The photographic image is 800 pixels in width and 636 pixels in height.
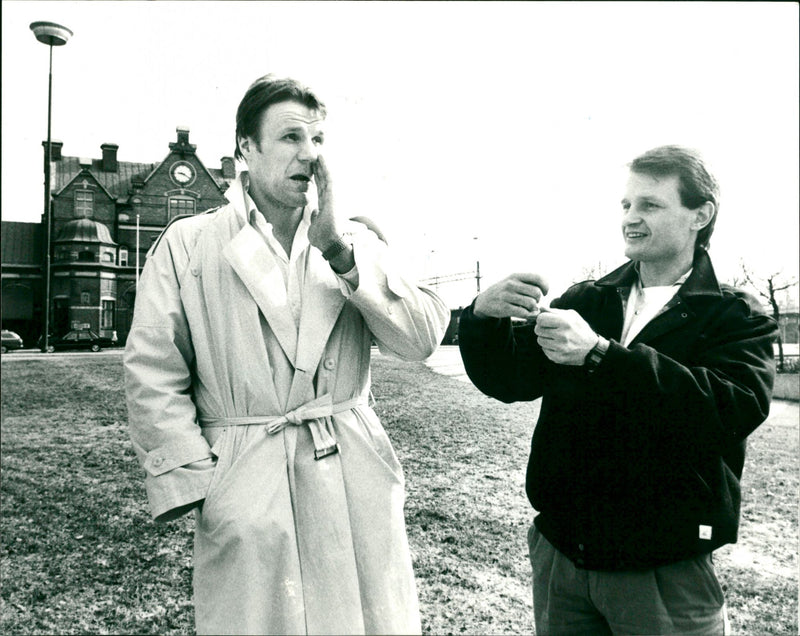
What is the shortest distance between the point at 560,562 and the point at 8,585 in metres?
1.87

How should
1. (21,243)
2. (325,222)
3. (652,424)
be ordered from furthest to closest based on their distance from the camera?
1. (21,243)
2. (652,424)
3. (325,222)

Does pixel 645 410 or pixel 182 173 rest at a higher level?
pixel 182 173

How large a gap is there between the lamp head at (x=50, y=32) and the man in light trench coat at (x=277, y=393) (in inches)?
48.8

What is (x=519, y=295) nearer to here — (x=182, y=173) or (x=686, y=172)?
(x=686, y=172)

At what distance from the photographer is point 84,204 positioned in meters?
2.13

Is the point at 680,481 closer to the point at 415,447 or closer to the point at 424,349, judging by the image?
the point at 424,349

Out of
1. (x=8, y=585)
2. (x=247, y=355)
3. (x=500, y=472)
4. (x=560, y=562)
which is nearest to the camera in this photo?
(x=247, y=355)

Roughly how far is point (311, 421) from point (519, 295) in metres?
0.51

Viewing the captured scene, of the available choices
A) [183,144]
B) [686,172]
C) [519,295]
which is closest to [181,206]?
[183,144]

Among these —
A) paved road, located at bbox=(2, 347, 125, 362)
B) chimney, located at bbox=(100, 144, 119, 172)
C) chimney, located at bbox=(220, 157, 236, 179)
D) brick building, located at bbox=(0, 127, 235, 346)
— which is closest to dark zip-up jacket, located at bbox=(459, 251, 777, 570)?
chimney, located at bbox=(220, 157, 236, 179)

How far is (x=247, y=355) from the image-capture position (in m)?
1.26

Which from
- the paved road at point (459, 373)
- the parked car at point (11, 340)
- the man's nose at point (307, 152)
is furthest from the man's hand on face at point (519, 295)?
the parked car at point (11, 340)

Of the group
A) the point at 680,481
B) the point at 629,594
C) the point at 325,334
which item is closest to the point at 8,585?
the point at 325,334

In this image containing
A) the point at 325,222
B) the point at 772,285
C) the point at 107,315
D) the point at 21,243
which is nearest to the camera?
the point at 325,222
